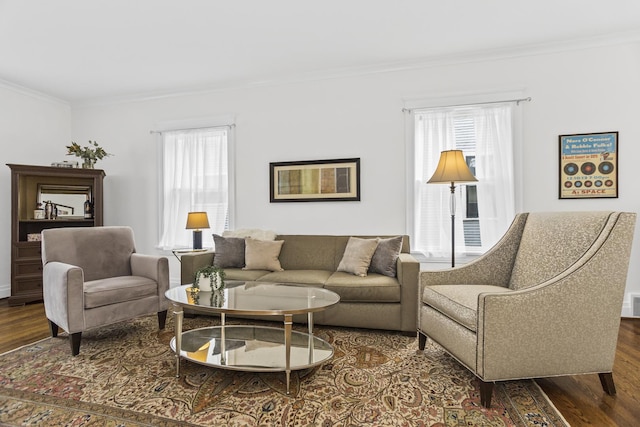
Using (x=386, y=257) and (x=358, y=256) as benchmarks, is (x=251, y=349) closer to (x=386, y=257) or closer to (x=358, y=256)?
(x=358, y=256)

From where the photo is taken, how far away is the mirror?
4.67 m

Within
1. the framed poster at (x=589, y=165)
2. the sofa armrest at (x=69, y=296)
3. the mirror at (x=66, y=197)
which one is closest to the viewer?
the sofa armrest at (x=69, y=296)

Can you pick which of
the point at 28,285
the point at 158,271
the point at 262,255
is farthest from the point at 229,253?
the point at 28,285

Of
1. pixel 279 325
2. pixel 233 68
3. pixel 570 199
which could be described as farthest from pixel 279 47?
pixel 570 199

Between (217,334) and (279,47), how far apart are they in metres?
2.69

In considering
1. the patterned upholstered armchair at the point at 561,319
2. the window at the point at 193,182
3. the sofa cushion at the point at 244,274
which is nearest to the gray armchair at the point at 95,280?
the sofa cushion at the point at 244,274

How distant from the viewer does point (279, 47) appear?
372 cm

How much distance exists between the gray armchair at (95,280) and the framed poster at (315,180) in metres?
1.66

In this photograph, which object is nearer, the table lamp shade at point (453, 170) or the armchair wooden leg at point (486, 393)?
the armchair wooden leg at point (486, 393)

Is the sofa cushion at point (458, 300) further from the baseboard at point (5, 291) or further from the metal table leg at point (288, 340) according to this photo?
the baseboard at point (5, 291)

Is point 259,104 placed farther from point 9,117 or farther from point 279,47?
point 9,117

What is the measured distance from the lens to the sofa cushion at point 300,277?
10.7ft

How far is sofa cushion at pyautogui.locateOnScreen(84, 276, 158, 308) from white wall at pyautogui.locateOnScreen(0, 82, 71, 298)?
249 centimetres

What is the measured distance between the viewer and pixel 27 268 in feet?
14.1
